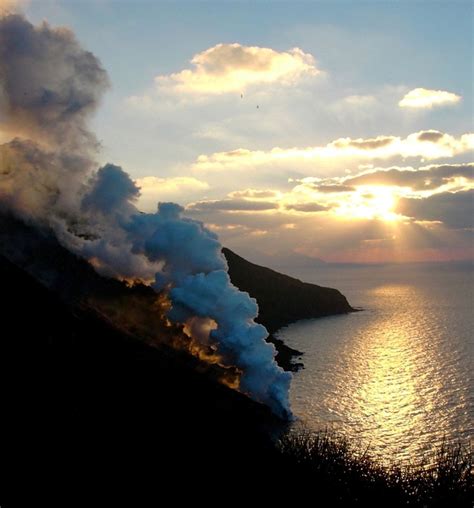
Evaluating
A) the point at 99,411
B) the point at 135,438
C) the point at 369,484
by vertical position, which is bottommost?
the point at 135,438

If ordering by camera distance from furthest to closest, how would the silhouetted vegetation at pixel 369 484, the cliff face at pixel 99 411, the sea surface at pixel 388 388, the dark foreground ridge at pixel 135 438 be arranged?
1. the sea surface at pixel 388 388
2. the cliff face at pixel 99 411
3. the silhouetted vegetation at pixel 369 484
4. the dark foreground ridge at pixel 135 438

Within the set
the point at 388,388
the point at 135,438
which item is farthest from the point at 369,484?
the point at 388,388

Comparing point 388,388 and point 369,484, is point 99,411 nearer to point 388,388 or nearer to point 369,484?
point 369,484

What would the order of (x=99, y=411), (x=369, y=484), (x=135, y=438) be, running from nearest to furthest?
(x=369, y=484)
(x=135, y=438)
(x=99, y=411)

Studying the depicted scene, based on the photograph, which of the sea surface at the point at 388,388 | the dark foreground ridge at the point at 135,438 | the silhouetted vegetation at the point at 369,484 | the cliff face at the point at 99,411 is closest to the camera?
the dark foreground ridge at the point at 135,438

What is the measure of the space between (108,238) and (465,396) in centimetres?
5953

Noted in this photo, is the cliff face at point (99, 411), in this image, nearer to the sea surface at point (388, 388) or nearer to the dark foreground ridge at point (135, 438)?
the dark foreground ridge at point (135, 438)

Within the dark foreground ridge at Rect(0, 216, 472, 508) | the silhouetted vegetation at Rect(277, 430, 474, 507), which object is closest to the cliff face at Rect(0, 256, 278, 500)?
the dark foreground ridge at Rect(0, 216, 472, 508)

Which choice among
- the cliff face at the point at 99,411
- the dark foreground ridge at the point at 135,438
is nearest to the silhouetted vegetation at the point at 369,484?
the dark foreground ridge at the point at 135,438

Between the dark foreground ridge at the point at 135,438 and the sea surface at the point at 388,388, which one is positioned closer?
the dark foreground ridge at the point at 135,438

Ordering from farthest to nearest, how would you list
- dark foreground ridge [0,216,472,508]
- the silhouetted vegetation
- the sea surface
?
the sea surface < the silhouetted vegetation < dark foreground ridge [0,216,472,508]

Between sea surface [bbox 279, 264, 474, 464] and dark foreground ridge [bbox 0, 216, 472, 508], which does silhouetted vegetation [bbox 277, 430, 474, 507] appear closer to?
dark foreground ridge [bbox 0, 216, 472, 508]

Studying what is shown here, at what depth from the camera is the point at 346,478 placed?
4359cm

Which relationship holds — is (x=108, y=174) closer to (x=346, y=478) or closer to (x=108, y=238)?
(x=108, y=238)
